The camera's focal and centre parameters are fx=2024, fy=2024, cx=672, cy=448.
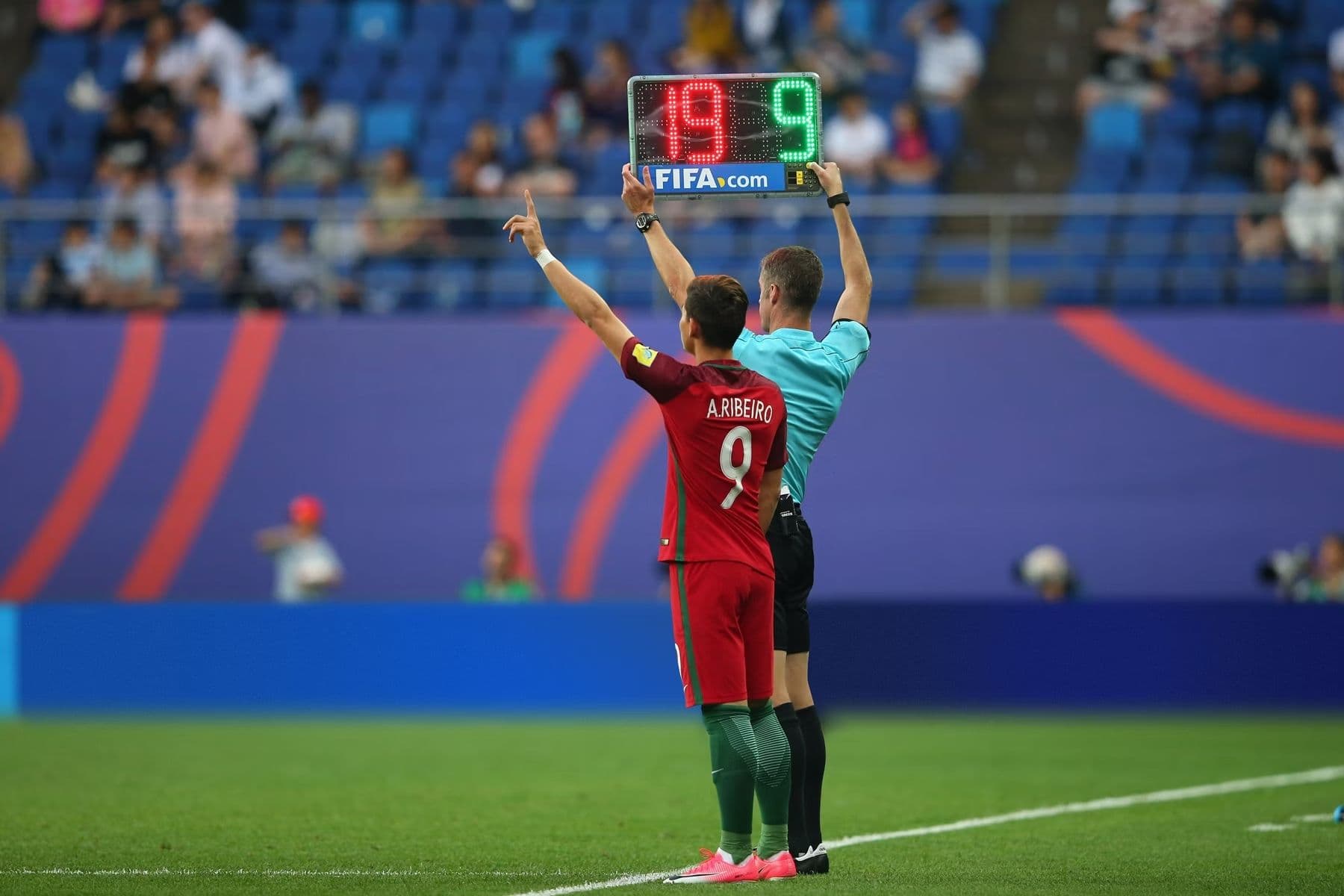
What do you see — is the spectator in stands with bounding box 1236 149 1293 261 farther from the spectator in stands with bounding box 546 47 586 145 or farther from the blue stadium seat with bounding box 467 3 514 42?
the blue stadium seat with bounding box 467 3 514 42

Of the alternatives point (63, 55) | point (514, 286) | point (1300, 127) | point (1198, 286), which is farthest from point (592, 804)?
point (63, 55)

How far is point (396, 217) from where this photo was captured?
17766mm

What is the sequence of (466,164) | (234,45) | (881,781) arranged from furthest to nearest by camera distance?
(234,45) → (466,164) → (881,781)

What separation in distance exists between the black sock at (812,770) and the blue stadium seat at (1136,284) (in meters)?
10.8

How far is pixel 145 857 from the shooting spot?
781cm

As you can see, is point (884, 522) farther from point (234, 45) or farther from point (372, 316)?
point (234, 45)

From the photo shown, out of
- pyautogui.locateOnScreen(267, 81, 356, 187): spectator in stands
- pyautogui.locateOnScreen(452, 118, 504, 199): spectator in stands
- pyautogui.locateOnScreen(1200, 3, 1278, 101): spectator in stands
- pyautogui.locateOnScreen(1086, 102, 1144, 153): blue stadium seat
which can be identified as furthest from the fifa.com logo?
pyautogui.locateOnScreen(1200, 3, 1278, 101): spectator in stands

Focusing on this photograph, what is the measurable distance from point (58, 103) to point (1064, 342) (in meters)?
10.5

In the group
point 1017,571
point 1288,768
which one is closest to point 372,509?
point 1017,571

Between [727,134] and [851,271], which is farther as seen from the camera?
[851,271]

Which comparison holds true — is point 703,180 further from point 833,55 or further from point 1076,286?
point 833,55

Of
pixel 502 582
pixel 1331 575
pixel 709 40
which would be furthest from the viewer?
pixel 709 40

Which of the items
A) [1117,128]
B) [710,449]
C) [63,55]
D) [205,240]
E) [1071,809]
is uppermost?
[63,55]

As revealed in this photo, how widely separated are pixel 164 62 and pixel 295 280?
3.72m
